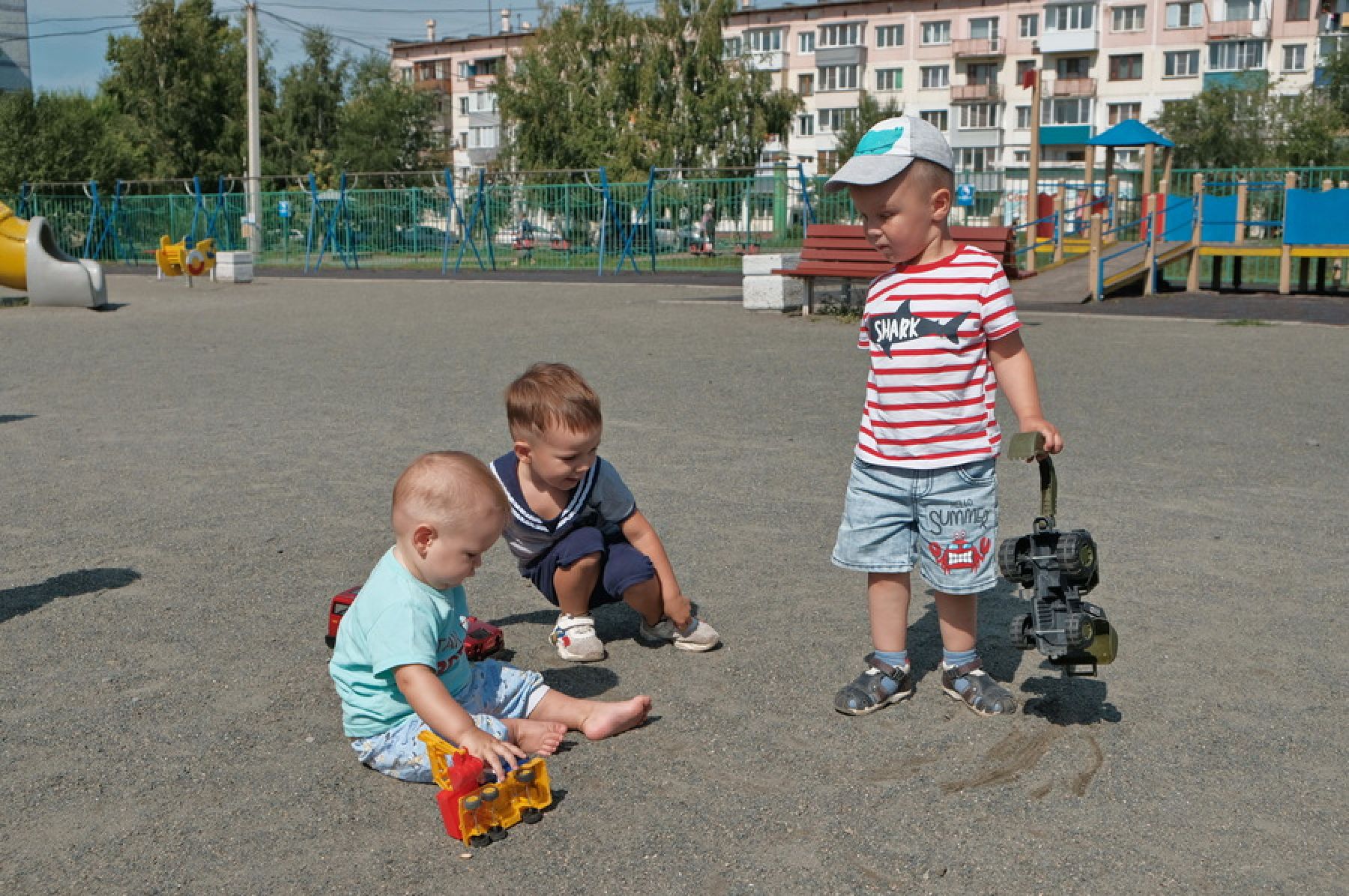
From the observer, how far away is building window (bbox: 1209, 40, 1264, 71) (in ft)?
230

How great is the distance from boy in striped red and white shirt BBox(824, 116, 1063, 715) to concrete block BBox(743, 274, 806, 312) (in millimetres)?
12968

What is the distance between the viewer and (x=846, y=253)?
618 inches

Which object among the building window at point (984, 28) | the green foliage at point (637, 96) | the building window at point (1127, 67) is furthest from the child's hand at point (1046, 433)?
A: the building window at point (984, 28)

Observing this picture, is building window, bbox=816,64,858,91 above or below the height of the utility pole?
above

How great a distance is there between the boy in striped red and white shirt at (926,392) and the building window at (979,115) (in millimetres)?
78974

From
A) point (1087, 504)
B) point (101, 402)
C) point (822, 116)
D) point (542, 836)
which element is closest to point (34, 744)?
point (542, 836)

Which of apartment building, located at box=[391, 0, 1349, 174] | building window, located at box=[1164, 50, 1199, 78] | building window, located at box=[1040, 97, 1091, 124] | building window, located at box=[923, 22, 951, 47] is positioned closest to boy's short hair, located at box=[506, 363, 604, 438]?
apartment building, located at box=[391, 0, 1349, 174]

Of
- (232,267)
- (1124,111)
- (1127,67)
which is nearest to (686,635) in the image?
(232,267)

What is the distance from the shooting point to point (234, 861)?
279 cm

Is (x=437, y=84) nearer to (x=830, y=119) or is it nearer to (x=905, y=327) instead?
(x=830, y=119)

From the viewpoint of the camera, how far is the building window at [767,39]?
8369cm

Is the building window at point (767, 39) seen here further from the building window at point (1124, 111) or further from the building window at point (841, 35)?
the building window at point (1124, 111)

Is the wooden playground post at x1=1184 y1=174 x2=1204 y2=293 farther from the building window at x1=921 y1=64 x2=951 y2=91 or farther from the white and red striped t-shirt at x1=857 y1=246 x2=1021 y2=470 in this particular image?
the building window at x1=921 y1=64 x2=951 y2=91

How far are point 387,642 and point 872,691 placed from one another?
1283 mm
